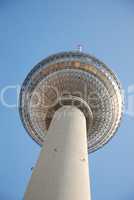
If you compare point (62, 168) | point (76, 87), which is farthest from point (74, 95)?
point (62, 168)

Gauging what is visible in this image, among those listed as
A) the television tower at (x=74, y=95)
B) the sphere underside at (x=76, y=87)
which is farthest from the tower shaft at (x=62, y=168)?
the sphere underside at (x=76, y=87)

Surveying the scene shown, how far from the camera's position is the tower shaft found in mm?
7934

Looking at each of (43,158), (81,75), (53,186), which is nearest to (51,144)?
(43,158)

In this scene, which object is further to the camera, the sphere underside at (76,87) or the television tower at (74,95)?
the sphere underside at (76,87)

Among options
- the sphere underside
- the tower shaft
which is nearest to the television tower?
the sphere underside

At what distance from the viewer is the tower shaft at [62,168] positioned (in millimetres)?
7934

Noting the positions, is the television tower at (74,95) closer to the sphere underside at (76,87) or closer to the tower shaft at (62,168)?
the sphere underside at (76,87)

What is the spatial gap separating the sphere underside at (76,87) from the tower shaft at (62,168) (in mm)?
6799

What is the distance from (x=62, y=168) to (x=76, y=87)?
1028 cm

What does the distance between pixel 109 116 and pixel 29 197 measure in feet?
39.8

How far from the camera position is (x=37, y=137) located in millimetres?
20594

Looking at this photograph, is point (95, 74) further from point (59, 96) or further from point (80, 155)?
point (80, 155)

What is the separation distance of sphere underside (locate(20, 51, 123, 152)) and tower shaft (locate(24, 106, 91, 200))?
680cm

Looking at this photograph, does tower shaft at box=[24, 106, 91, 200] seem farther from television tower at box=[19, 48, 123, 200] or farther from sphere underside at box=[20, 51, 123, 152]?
sphere underside at box=[20, 51, 123, 152]
